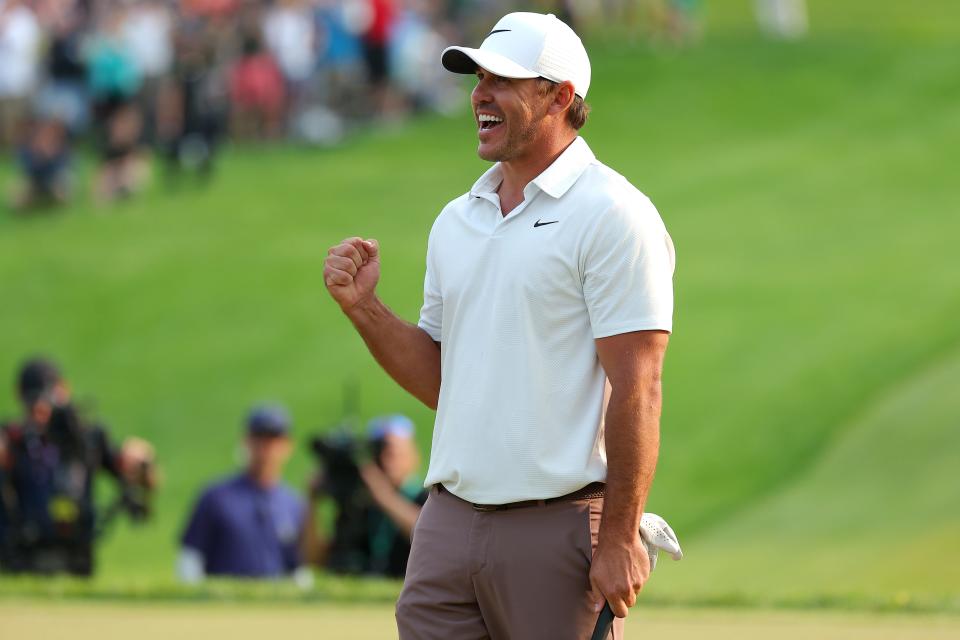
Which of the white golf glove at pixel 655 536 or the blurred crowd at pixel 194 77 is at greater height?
the blurred crowd at pixel 194 77

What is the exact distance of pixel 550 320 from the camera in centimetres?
370

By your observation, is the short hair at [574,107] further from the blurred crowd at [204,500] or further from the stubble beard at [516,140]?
the blurred crowd at [204,500]

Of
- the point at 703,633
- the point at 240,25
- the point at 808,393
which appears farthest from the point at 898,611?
the point at 240,25

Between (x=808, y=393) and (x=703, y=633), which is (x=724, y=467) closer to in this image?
(x=808, y=393)

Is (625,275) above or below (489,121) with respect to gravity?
below

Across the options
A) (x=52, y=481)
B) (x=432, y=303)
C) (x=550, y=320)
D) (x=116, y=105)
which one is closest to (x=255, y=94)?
(x=116, y=105)

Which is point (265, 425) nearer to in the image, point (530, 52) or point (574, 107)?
point (574, 107)

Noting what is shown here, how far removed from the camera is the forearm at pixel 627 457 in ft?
11.8

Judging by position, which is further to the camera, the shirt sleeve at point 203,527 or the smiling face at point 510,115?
the shirt sleeve at point 203,527

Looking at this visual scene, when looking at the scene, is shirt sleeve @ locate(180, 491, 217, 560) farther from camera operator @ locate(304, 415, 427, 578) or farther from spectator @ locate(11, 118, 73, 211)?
spectator @ locate(11, 118, 73, 211)

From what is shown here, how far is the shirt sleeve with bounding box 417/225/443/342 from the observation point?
4039mm

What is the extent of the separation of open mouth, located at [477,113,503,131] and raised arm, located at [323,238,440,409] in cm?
40

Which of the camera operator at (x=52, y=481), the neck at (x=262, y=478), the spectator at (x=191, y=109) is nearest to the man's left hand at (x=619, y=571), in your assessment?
the camera operator at (x=52, y=481)

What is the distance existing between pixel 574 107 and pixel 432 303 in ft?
1.88
